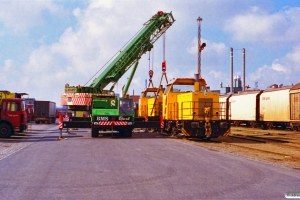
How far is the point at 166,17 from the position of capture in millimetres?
27094

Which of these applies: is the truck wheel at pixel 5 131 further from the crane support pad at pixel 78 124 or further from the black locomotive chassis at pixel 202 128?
the black locomotive chassis at pixel 202 128

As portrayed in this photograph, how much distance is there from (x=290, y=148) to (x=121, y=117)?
9.12 m

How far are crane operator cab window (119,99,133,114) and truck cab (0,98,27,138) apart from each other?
622 centimetres

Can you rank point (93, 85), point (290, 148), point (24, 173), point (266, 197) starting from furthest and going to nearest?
point (93, 85) → point (290, 148) → point (24, 173) → point (266, 197)

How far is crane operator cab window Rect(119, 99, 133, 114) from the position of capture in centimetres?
2273

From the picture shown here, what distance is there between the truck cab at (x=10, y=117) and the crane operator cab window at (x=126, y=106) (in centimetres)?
622

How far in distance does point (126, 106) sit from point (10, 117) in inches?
A: 274

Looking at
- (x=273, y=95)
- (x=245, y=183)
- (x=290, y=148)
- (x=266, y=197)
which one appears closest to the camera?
(x=266, y=197)

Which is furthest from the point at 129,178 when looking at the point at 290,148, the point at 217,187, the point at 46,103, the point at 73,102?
the point at 46,103

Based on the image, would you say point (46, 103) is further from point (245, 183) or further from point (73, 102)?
point (245, 183)

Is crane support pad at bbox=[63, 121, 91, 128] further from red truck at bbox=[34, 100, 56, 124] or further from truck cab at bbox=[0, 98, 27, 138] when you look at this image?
red truck at bbox=[34, 100, 56, 124]

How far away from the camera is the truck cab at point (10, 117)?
915 inches

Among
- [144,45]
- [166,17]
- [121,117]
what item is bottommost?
[121,117]

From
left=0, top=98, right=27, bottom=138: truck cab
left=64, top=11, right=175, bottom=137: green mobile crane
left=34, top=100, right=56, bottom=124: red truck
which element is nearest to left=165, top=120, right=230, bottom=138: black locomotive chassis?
left=64, top=11, right=175, bottom=137: green mobile crane
